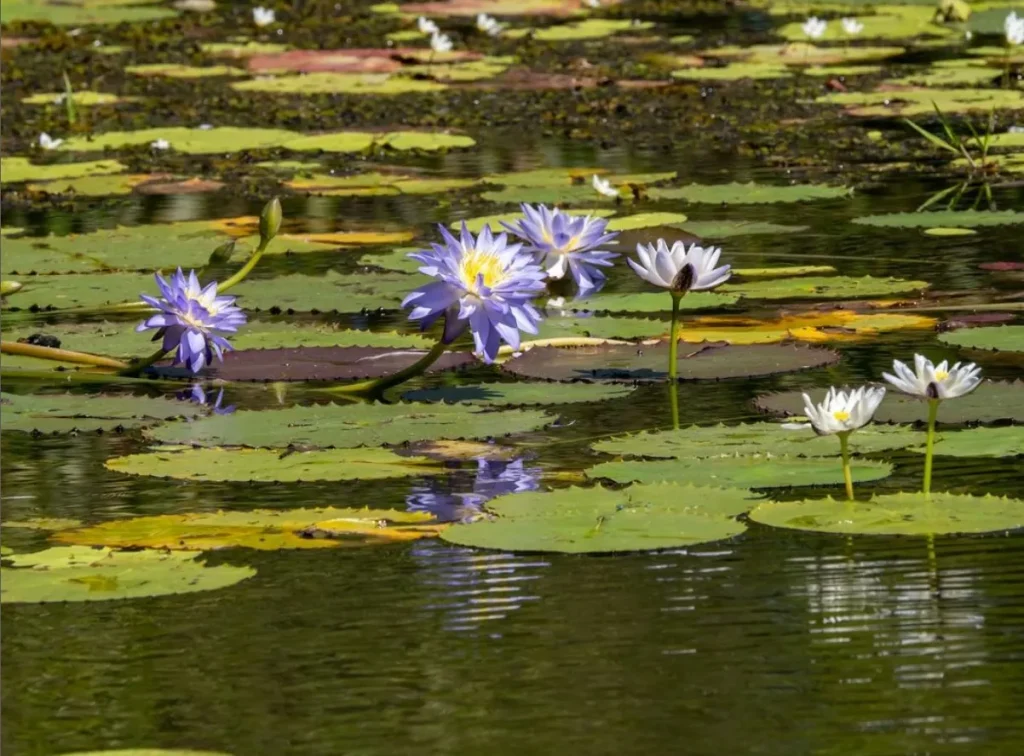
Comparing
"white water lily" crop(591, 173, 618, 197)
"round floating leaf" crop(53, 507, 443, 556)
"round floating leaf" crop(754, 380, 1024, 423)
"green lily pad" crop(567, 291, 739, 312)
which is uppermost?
"white water lily" crop(591, 173, 618, 197)

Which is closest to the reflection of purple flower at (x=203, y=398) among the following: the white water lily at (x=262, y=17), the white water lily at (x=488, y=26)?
the white water lily at (x=488, y=26)

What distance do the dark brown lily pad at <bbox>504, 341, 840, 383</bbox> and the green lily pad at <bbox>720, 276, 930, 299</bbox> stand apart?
24.1 inches

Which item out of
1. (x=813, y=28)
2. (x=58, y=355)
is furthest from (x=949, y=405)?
(x=813, y=28)

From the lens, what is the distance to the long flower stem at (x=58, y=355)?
13.9ft

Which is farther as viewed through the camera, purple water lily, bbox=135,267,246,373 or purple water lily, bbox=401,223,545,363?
purple water lily, bbox=135,267,246,373

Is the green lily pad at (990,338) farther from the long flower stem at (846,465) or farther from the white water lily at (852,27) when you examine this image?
the white water lily at (852,27)

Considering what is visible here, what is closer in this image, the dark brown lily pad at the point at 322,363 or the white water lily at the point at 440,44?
the dark brown lily pad at the point at 322,363

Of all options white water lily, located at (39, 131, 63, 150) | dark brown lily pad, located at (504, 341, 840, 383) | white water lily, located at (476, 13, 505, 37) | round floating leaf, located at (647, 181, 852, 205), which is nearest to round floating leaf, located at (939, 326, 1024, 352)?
dark brown lily pad, located at (504, 341, 840, 383)

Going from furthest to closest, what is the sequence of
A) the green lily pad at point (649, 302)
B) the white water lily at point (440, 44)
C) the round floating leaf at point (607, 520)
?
1. the white water lily at point (440, 44)
2. the green lily pad at point (649, 302)
3. the round floating leaf at point (607, 520)

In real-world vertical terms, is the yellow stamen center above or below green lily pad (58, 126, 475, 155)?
below

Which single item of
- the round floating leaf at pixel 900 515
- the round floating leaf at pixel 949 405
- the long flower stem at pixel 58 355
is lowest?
the round floating leaf at pixel 900 515

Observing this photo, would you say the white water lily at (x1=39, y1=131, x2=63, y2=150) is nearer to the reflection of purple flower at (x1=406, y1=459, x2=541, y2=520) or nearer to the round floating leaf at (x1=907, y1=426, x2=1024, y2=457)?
the reflection of purple flower at (x1=406, y1=459, x2=541, y2=520)

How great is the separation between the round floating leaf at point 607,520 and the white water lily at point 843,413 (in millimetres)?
158

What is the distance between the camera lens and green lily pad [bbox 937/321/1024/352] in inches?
168
